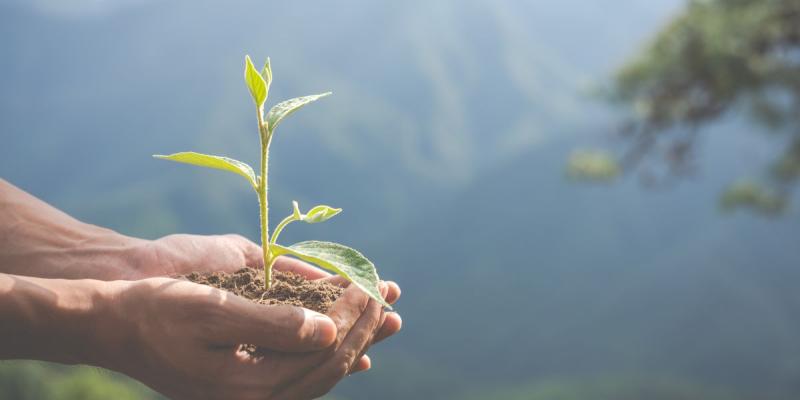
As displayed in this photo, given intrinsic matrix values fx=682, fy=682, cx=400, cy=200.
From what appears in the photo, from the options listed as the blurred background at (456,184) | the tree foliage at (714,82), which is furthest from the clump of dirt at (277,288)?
the blurred background at (456,184)

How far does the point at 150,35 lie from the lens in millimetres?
108375

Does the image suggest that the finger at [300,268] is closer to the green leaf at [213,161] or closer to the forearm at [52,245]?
the forearm at [52,245]

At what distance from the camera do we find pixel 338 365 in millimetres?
1918

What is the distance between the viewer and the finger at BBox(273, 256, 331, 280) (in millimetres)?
2572

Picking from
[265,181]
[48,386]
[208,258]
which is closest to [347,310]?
[265,181]

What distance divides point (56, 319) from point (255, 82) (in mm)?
832

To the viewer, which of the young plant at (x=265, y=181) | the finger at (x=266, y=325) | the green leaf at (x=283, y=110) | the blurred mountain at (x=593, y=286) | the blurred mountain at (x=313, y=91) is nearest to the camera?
the finger at (x=266, y=325)

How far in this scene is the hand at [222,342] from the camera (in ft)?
5.75

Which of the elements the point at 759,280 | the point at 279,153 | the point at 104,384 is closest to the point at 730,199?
the point at 104,384

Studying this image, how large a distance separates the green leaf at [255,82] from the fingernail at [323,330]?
0.66m

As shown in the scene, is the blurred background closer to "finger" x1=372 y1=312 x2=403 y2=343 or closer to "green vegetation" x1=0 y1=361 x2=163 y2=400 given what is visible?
"green vegetation" x1=0 y1=361 x2=163 y2=400

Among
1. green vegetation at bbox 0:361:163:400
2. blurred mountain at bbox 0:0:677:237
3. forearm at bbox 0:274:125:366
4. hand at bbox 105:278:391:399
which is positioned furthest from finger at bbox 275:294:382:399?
blurred mountain at bbox 0:0:677:237

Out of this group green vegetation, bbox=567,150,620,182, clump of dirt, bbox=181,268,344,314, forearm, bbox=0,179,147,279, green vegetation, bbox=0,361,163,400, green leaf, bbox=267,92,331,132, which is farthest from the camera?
green vegetation, bbox=0,361,163,400

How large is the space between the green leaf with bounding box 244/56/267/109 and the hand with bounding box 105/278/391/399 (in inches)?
22.7
